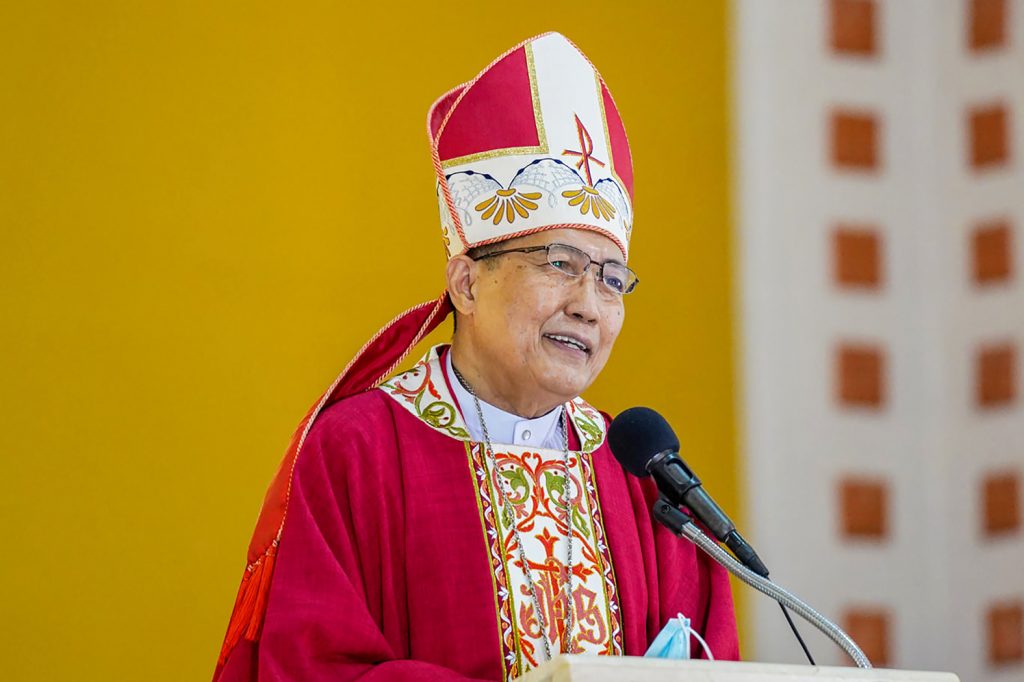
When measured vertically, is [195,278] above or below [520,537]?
above

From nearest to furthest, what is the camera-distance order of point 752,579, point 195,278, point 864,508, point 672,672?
point 672,672 < point 752,579 < point 195,278 < point 864,508

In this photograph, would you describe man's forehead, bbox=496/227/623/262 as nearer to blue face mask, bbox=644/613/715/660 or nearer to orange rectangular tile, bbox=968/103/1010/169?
blue face mask, bbox=644/613/715/660

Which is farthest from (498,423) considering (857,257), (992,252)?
(992,252)

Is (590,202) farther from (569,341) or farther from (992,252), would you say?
(992,252)

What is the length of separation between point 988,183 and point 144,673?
306cm

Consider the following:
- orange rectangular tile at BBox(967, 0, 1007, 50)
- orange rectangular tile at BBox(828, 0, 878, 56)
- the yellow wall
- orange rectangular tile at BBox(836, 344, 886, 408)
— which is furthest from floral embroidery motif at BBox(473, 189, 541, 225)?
orange rectangular tile at BBox(967, 0, 1007, 50)

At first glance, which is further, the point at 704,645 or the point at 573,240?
the point at 573,240

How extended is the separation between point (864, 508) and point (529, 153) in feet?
7.51

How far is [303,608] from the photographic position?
3309 mm

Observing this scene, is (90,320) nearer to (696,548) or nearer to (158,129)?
(158,129)

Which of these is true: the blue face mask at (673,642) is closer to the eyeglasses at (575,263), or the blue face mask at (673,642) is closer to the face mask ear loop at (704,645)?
the face mask ear loop at (704,645)

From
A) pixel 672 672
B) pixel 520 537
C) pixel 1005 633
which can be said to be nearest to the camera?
pixel 672 672

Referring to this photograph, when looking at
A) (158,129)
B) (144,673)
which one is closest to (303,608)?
(144,673)

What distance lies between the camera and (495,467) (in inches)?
147
